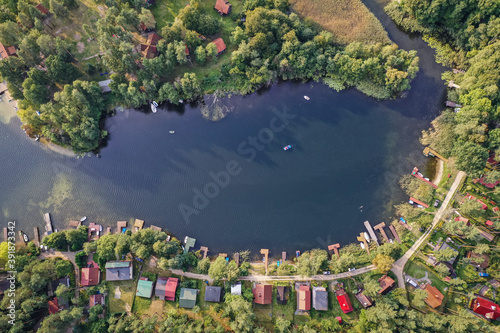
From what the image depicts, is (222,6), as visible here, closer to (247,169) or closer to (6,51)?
(247,169)

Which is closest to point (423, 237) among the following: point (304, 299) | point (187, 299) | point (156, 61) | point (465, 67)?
point (304, 299)

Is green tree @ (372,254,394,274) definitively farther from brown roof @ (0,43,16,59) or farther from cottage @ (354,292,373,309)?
brown roof @ (0,43,16,59)

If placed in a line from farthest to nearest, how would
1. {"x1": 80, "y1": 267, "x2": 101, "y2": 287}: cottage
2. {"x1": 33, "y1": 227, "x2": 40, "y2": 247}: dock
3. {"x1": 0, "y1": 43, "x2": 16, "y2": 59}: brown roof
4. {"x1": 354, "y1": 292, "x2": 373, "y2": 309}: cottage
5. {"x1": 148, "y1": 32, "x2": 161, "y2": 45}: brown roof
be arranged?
{"x1": 148, "y1": 32, "x2": 161, "y2": 45}: brown roof → {"x1": 0, "y1": 43, "x2": 16, "y2": 59}: brown roof → {"x1": 33, "y1": 227, "x2": 40, "y2": 247}: dock → {"x1": 80, "y1": 267, "x2": 101, "y2": 287}: cottage → {"x1": 354, "y1": 292, "x2": 373, "y2": 309}: cottage

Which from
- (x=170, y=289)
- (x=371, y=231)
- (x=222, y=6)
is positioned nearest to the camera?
(x=170, y=289)

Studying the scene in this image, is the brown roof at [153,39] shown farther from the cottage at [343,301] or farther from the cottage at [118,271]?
the cottage at [343,301]

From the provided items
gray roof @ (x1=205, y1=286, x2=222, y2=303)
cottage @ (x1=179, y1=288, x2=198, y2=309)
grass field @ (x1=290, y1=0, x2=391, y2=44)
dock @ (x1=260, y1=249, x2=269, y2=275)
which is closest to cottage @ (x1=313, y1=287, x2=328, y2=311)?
dock @ (x1=260, y1=249, x2=269, y2=275)

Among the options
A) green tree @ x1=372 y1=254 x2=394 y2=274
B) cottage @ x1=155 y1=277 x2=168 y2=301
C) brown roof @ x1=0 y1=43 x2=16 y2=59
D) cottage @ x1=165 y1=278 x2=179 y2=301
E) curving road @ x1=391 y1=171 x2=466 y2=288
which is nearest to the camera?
green tree @ x1=372 y1=254 x2=394 y2=274

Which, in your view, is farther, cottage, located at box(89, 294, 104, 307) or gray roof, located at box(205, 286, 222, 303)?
gray roof, located at box(205, 286, 222, 303)
